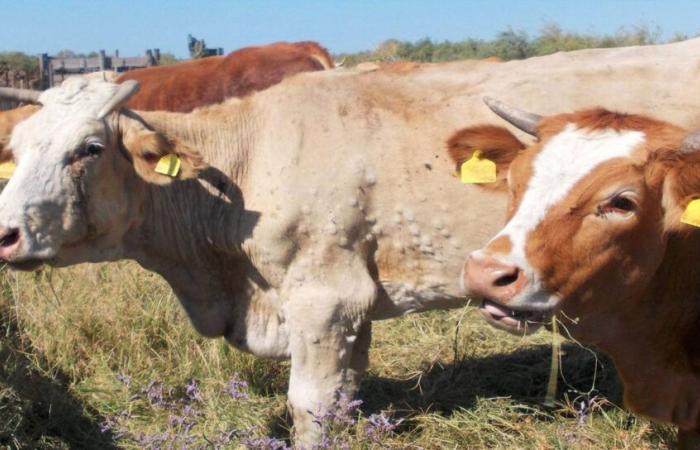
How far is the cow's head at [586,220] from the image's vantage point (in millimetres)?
3729

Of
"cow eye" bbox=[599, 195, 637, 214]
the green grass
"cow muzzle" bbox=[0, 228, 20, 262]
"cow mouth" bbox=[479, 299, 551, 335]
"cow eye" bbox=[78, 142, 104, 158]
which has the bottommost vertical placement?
the green grass

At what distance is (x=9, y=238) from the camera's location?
185 inches

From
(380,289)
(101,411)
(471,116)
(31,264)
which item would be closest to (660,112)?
(471,116)

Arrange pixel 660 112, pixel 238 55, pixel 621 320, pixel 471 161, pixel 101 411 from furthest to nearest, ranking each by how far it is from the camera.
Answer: pixel 238 55 < pixel 101 411 < pixel 660 112 < pixel 471 161 < pixel 621 320

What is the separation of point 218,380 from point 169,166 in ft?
6.02

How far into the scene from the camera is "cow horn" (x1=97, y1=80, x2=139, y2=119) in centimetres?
508

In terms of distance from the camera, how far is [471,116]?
535 centimetres

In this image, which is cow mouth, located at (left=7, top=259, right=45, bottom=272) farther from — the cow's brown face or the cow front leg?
the cow's brown face

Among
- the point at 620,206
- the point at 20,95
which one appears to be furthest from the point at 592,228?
the point at 20,95

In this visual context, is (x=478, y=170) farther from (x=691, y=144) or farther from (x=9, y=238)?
(x=9, y=238)

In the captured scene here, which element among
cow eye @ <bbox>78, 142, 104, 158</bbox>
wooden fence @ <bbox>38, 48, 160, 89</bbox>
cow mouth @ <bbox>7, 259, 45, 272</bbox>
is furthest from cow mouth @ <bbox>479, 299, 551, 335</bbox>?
wooden fence @ <bbox>38, 48, 160, 89</bbox>

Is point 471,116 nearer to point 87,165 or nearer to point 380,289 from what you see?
point 380,289

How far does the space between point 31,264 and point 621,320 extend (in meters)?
3.16

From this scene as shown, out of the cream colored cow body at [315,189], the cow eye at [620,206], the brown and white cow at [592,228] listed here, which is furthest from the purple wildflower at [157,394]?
the cow eye at [620,206]
